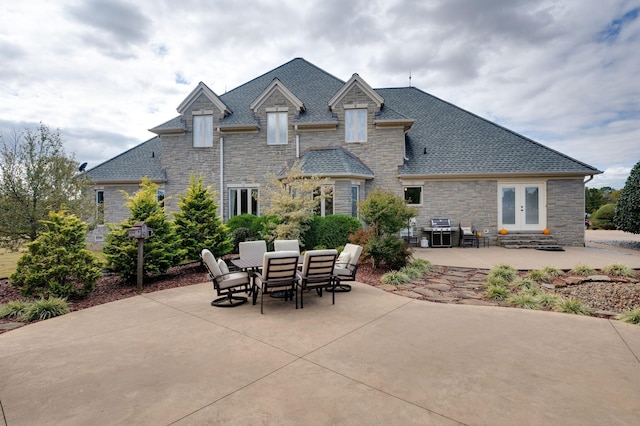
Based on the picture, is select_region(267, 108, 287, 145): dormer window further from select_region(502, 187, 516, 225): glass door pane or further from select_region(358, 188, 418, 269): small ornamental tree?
select_region(502, 187, 516, 225): glass door pane

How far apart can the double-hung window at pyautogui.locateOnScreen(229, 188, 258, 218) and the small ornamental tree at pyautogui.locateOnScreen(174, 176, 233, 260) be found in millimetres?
6398

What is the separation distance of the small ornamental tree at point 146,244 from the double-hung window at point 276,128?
876 centimetres

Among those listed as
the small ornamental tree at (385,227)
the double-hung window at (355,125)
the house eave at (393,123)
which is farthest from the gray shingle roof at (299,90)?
the small ornamental tree at (385,227)

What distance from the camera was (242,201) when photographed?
16672mm

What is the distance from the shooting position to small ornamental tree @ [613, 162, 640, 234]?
13.2 meters

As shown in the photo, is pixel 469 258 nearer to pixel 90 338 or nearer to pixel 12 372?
pixel 90 338

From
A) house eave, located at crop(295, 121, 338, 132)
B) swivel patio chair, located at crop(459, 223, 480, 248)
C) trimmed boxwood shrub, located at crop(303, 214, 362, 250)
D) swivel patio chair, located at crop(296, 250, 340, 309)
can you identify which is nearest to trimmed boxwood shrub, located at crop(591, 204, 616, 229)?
swivel patio chair, located at crop(459, 223, 480, 248)

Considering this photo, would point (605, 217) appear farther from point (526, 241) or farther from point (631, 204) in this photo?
point (526, 241)

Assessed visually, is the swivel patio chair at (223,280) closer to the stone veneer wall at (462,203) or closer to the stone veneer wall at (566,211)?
the stone veneer wall at (462,203)

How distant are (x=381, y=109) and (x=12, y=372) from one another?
16.7 metres

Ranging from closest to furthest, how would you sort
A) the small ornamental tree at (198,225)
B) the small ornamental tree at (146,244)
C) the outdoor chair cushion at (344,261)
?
the outdoor chair cushion at (344,261)
the small ornamental tree at (146,244)
the small ornamental tree at (198,225)

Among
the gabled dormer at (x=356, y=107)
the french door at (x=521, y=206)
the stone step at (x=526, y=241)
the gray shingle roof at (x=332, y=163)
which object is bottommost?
the stone step at (x=526, y=241)

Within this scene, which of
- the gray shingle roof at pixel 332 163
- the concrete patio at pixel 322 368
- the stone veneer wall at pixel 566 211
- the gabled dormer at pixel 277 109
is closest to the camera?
the concrete patio at pixel 322 368

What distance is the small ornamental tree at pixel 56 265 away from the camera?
244 inches
